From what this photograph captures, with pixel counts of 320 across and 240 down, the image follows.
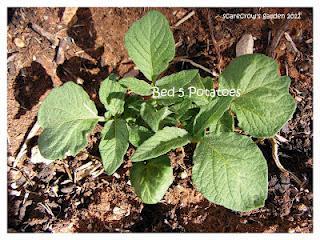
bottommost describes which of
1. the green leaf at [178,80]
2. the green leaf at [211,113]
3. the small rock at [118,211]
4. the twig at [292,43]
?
the small rock at [118,211]

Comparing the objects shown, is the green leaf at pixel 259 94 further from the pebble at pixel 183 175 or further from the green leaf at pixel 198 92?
the pebble at pixel 183 175

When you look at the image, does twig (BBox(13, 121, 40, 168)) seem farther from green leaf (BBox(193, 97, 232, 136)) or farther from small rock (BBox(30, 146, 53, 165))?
green leaf (BBox(193, 97, 232, 136))

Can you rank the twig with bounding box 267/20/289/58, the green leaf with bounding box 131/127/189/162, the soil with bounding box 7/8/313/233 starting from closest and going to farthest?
the green leaf with bounding box 131/127/189/162 < the soil with bounding box 7/8/313/233 < the twig with bounding box 267/20/289/58

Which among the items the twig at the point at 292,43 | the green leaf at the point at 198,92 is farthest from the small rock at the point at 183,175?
the twig at the point at 292,43

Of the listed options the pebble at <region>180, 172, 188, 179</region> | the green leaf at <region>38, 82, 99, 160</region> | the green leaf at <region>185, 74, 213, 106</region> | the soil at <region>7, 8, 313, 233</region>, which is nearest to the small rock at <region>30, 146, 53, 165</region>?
the soil at <region>7, 8, 313, 233</region>

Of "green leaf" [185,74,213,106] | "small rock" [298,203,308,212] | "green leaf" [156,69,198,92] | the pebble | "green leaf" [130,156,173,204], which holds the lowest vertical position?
"small rock" [298,203,308,212]

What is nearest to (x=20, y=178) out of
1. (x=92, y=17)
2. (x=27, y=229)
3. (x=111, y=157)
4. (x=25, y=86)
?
(x=27, y=229)

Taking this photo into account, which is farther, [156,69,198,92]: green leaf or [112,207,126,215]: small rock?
[112,207,126,215]: small rock

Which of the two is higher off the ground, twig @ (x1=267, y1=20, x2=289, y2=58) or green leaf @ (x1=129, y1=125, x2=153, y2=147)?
twig @ (x1=267, y1=20, x2=289, y2=58)

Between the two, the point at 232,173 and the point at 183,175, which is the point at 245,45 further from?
the point at 232,173
